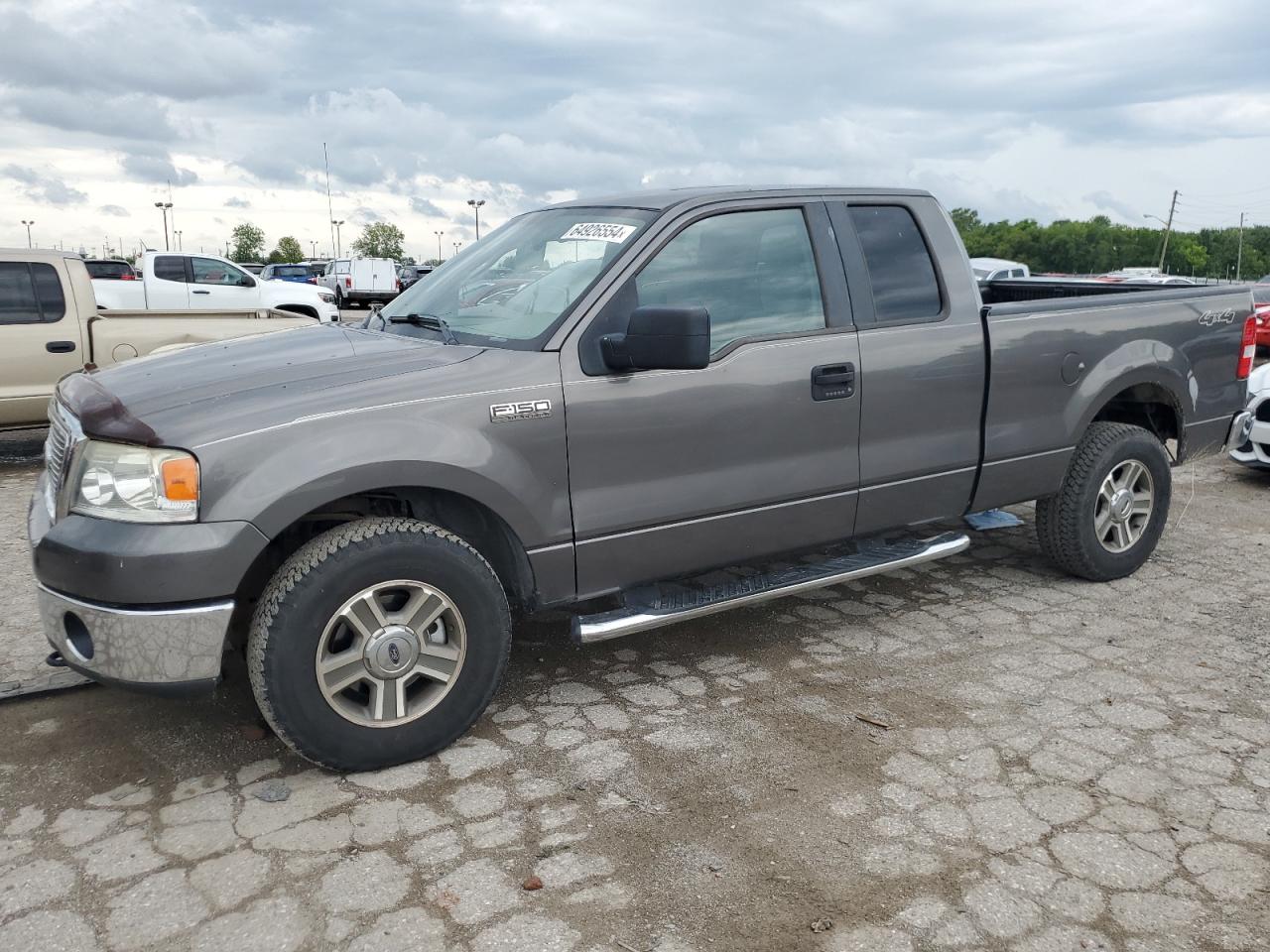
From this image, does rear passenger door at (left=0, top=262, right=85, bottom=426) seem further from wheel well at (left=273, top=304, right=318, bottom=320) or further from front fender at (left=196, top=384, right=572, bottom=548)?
wheel well at (left=273, top=304, right=318, bottom=320)

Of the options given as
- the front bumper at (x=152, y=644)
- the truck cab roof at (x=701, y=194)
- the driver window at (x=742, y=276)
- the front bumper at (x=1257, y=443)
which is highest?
the truck cab roof at (x=701, y=194)

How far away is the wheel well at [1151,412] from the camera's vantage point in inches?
211

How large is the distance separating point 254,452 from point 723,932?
185 centimetres

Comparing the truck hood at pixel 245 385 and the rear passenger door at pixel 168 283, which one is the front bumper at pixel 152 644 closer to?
the truck hood at pixel 245 385

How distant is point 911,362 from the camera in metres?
4.37

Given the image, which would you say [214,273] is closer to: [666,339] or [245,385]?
[245,385]

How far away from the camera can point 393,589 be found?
3381 millimetres

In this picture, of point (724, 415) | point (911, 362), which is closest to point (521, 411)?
point (724, 415)

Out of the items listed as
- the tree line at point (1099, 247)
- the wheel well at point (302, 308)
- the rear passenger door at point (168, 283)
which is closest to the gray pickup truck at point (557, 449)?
the wheel well at point (302, 308)

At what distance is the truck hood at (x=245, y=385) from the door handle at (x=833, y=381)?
51.7 inches

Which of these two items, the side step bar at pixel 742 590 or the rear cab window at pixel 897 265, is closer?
the side step bar at pixel 742 590

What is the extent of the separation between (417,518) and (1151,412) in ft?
12.8

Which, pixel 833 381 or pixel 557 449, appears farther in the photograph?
pixel 833 381

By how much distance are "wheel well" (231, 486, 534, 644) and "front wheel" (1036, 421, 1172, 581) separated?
9.12 feet
